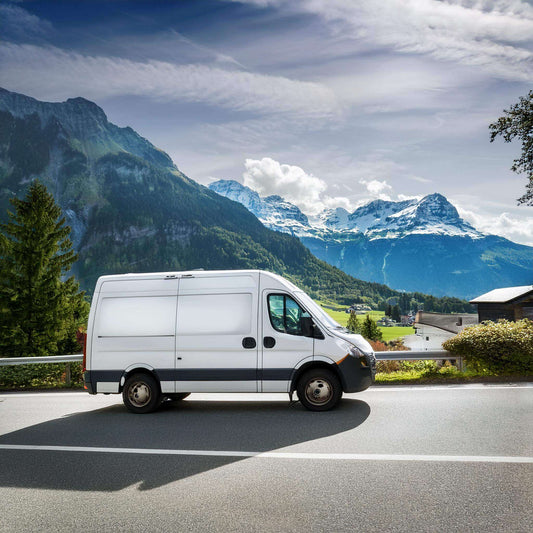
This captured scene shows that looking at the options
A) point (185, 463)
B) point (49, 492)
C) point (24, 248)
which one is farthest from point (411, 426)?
point (24, 248)

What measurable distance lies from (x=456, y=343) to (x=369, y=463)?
24.3ft

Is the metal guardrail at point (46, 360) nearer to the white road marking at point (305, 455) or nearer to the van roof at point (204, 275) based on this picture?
the van roof at point (204, 275)

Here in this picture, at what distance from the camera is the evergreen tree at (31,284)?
2730cm

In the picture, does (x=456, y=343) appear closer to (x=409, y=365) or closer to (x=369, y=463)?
(x=409, y=365)

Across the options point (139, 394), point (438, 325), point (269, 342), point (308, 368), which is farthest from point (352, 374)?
point (438, 325)

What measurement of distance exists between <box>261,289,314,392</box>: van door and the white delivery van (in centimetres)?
2

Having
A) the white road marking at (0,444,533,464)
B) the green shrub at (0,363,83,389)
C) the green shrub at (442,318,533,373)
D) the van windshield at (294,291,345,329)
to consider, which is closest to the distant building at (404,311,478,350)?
the green shrub at (442,318,533,373)

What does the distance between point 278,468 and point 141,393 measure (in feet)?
14.9

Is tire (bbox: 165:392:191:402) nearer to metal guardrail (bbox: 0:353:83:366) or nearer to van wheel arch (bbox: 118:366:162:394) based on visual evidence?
van wheel arch (bbox: 118:366:162:394)

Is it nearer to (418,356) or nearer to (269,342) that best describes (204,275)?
(269,342)

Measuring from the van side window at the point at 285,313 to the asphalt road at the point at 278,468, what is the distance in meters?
1.50

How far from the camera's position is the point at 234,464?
5.93m

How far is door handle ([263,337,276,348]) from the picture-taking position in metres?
8.97

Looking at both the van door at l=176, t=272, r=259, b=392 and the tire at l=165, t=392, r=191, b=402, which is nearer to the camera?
the van door at l=176, t=272, r=259, b=392
